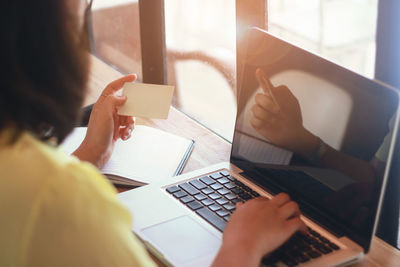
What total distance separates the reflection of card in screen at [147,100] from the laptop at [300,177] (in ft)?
0.56

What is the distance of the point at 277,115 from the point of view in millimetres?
1007

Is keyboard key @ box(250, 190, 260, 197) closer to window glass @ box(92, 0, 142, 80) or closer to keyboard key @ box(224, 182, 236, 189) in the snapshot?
keyboard key @ box(224, 182, 236, 189)

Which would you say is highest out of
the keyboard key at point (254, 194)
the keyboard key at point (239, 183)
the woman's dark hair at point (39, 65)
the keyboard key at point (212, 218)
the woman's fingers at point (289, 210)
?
the woman's dark hair at point (39, 65)

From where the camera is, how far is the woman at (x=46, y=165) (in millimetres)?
571

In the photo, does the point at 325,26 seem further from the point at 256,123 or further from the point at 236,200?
the point at 236,200

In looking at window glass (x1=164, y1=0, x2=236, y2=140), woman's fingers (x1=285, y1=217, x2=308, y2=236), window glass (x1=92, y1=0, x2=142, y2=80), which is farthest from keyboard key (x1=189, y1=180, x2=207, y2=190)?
→ window glass (x1=92, y1=0, x2=142, y2=80)

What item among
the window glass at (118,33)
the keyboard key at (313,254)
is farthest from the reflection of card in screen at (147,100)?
the window glass at (118,33)

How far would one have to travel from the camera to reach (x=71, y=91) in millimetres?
632

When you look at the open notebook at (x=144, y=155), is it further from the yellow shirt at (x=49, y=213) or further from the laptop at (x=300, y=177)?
the yellow shirt at (x=49, y=213)

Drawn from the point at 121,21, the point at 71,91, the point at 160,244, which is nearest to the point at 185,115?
the point at 160,244

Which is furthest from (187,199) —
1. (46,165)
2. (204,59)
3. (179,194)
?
(204,59)

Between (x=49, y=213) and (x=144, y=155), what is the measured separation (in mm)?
658

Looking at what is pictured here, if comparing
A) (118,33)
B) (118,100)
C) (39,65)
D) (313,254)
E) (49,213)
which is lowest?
(118,33)

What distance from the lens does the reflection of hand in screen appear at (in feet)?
3.19
